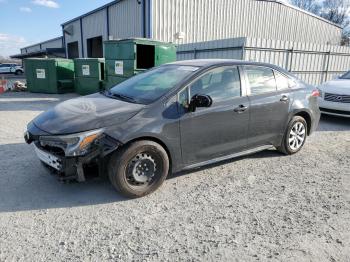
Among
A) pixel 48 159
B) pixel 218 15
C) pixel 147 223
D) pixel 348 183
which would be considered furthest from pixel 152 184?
pixel 218 15

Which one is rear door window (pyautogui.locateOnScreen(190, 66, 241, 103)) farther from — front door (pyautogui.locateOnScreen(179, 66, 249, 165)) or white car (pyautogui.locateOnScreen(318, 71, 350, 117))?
white car (pyautogui.locateOnScreen(318, 71, 350, 117))

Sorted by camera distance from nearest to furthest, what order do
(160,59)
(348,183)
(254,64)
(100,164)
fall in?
(100,164)
(348,183)
(254,64)
(160,59)

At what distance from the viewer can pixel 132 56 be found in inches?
365

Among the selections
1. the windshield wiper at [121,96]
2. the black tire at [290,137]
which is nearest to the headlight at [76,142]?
the windshield wiper at [121,96]

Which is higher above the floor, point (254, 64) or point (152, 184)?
point (254, 64)

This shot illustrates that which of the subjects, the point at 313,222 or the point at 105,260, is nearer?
the point at 105,260

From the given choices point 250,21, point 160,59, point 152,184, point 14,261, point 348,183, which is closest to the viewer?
point 14,261

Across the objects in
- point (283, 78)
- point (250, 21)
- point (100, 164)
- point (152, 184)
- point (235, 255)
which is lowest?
point (235, 255)

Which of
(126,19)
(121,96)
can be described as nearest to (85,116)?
(121,96)

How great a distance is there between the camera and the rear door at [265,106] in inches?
170

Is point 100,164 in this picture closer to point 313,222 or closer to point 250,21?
point 313,222

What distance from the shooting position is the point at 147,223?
299 centimetres

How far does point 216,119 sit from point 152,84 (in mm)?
1005

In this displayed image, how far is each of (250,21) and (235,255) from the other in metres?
18.5
